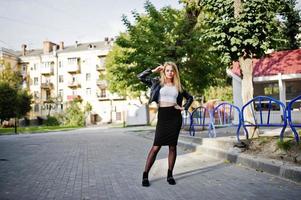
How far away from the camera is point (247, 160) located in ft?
21.6

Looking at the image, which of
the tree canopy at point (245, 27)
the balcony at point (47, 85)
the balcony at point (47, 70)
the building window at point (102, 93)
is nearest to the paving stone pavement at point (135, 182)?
the tree canopy at point (245, 27)

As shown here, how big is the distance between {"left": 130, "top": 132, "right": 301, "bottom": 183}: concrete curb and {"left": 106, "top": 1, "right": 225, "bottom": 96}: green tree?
712cm

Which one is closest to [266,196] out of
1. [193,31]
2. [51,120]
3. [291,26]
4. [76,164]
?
[76,164]

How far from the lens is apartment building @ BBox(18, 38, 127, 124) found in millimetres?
60219

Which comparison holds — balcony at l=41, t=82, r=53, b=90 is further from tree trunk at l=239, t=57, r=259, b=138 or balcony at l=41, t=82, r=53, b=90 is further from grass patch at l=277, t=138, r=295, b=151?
grass patch at l=277, t=138, r=295, b=151

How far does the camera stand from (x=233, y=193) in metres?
4.52

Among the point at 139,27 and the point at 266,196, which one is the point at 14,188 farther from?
the point at 139,27

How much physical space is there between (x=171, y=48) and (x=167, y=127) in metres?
11.5

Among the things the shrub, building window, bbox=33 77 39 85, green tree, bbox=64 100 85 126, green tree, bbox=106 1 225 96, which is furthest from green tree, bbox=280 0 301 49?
building window, bbox=33 77 39 85

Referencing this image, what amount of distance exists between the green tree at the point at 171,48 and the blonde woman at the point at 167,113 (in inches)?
429

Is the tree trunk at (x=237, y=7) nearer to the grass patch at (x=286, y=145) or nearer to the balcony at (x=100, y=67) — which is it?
the grass patch at (x=286, y=145)

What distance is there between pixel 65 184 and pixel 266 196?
3.09 metres

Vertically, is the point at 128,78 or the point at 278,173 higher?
→ the point at 128,78

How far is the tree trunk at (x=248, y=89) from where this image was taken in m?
8.28
